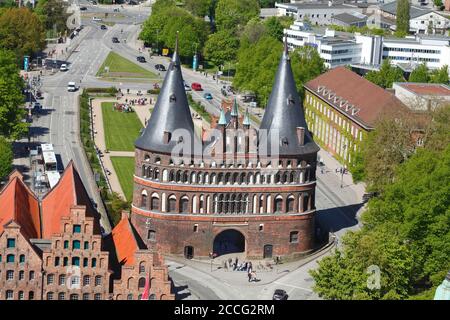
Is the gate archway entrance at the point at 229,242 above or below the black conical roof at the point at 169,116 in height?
below

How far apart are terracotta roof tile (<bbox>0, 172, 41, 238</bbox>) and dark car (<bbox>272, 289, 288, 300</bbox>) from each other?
21.5 meters

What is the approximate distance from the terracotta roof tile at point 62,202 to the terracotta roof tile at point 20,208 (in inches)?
30.9

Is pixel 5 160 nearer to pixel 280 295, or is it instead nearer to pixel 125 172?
pixel 125 172

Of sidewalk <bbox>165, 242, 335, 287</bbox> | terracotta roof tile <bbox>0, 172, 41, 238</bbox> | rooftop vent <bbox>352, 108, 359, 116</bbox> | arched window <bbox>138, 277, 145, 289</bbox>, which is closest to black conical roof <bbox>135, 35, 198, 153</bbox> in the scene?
sidewalk <bbox>165, 242, 335, 287</bbox>

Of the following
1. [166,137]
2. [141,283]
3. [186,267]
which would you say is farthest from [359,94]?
[141,283]

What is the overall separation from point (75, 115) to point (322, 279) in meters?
96.7

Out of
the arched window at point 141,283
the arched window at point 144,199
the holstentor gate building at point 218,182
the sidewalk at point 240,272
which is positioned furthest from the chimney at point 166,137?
the arched window at point 141,283

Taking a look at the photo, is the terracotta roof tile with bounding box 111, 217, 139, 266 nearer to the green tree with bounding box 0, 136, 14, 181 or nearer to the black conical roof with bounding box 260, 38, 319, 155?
the black conical roof with bounding box 260, 38, 319, 155

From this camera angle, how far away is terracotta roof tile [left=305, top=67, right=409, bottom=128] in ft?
497

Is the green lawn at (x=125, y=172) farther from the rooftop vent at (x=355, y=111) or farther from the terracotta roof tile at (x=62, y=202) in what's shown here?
the terracotta roof tile at (x=62, y=202)

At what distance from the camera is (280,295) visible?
9938 cm

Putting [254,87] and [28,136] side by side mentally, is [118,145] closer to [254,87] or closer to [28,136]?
[28,136]

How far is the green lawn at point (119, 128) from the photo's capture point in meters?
164

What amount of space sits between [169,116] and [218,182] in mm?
8087
